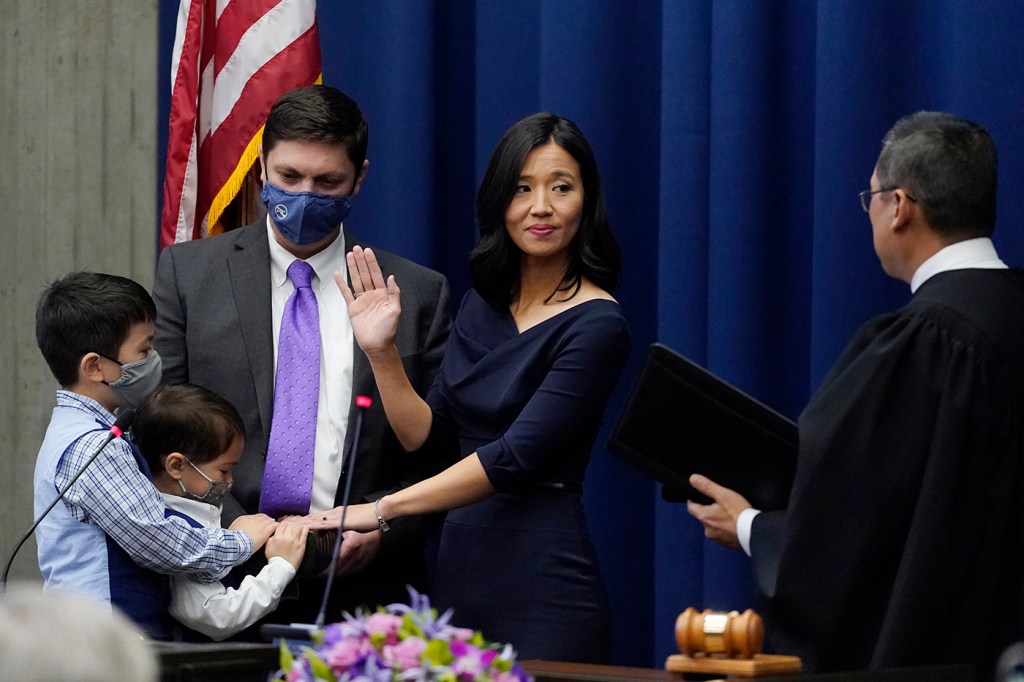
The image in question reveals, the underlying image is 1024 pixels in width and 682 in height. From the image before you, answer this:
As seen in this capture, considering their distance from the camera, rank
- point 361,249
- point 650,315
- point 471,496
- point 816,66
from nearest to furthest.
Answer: point 471,496 → point 361,249 → point 816,66 → point 650,315

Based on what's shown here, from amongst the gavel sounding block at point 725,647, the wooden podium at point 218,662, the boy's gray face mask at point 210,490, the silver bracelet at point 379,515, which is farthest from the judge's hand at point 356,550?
the gavel sounding block at point 725,647

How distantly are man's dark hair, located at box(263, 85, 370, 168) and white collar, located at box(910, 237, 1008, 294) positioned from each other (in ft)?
4.44

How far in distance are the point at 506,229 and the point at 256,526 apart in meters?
0.84

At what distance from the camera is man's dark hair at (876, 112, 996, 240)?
2.97 meters

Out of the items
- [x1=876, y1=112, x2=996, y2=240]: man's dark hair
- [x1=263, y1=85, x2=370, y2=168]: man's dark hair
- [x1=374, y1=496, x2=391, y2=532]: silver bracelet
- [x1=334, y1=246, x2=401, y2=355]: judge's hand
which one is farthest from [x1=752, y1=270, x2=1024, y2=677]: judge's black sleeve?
[x1=263, y1=85, x2=370, y2=168]: man's dark hair

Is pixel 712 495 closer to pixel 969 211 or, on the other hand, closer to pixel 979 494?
pixel 979 494

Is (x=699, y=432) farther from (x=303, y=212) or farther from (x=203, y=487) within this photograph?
(x=303, y=212)

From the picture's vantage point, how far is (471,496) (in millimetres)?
3307

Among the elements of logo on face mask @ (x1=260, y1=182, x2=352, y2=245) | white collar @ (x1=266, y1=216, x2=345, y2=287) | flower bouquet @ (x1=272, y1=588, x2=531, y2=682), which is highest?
logo on face mask @ (x1=260, y1=182, x2=352, y2=245)

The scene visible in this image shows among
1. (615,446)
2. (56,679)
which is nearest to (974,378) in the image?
(615,446)

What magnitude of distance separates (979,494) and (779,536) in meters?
0.36

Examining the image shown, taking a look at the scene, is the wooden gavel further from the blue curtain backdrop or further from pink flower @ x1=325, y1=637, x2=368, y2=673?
the blue curtain backdrop

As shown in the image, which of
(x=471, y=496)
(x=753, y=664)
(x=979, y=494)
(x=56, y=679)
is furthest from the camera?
(x=471, y=496)

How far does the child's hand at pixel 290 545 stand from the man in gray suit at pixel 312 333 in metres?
0.19
